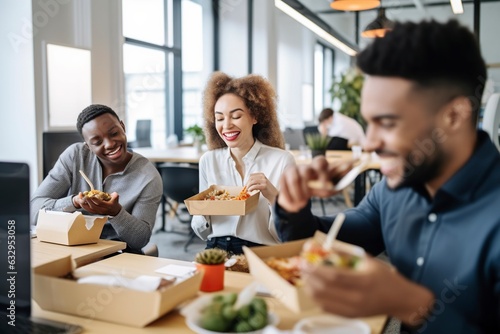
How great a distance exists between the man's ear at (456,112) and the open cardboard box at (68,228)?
51.6 inches

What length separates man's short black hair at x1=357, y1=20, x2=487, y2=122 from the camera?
1.03 m

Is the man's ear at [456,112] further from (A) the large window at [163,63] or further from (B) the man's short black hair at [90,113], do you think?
(A) the large window at [163,63]

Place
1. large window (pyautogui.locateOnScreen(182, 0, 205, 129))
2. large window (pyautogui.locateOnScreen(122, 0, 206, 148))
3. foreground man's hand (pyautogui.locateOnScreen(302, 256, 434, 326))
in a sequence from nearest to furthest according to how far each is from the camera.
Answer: foreground man's hand (pyautogui.locateOnScreen(302, 256, 434, 326))
large window (pyautogui.locateOnScreen(122, 0, 206, 148))
large window (pyautogui.locateOnScreen(182, 0, 205, 129))

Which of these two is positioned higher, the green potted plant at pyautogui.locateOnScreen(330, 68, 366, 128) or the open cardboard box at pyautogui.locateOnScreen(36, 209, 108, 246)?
the green potted plant at pyautogui.locateOnScreen(330, 68, 366, 128)

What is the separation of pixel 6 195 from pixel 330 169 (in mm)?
791

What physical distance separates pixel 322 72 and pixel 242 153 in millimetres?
11727

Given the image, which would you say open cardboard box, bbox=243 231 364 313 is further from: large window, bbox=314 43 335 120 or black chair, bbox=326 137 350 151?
large window, bbox=314 43 335 120

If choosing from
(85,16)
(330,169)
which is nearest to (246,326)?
(330,169)

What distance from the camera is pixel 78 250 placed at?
1.74 metres

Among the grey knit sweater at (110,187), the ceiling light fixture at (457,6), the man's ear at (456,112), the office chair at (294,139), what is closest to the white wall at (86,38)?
the office chair at (294,139)

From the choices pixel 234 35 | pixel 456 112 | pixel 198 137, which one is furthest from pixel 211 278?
pixel 234 35

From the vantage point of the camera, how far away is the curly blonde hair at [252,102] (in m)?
2.49

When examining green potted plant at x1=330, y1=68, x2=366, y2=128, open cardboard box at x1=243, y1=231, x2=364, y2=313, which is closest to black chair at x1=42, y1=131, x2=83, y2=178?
open cardboard box at x1=243, y1=231, x2=364, y2=313

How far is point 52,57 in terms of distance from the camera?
4559 mm
